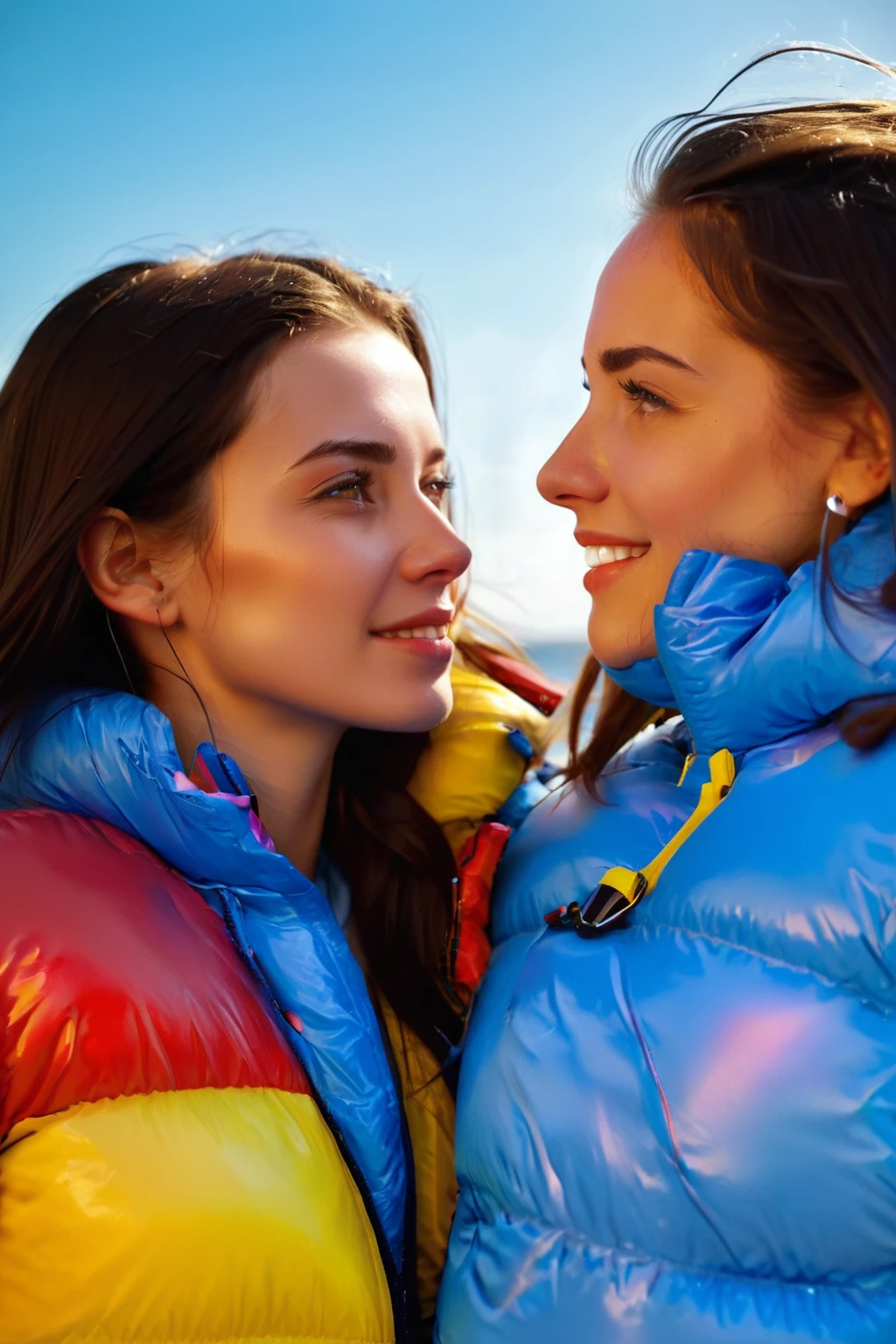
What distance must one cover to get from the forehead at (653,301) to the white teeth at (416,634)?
2.03ft

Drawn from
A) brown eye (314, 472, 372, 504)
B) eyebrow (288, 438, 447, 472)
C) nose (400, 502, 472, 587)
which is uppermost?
eyebrow (288, 438, 447, 472)

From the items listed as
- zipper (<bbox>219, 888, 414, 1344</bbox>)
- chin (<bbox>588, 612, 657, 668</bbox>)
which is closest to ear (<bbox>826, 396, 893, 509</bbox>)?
chin (<bbox>588, 612, 657, 668</bbox>)

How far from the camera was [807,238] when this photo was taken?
1701mm

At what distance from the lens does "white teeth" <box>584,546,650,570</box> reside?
1.93 m

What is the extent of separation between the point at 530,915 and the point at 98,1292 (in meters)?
0.87

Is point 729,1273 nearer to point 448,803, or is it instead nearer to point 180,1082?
point 180,1082

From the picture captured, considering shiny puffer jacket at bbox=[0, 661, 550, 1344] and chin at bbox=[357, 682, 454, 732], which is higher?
chin at bbox=[357, 682, 454, 732]

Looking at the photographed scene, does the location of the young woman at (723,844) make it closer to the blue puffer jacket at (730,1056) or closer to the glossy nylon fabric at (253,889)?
the blue puffer jacket at (730,1056)

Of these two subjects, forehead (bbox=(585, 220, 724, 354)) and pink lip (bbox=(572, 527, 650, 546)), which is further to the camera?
pink lip (bbox=(572, 527, 650, 546))

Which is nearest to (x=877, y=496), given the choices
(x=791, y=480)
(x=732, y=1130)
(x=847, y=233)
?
(x=791, y=480)

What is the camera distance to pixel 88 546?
2.19 metres

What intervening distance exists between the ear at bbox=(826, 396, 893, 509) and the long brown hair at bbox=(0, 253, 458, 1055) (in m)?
1.06

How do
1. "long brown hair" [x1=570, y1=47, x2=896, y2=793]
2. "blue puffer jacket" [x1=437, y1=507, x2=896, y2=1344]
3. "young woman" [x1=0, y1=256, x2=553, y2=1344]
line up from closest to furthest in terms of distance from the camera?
"blue puffer jacket" [x1=437, y1=507, x2=896, y2=1344]
"young woman" [x1=0, y1=256, x2=553, y2=1344]
"long brown hair" [x1=570, y1=47, x2=896, y2=793]

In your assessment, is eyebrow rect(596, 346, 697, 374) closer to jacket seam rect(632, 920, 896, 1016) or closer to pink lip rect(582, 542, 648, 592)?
pink lip rect(582, 542, 648, 592)
